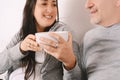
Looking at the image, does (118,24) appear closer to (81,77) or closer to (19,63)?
(81,77)

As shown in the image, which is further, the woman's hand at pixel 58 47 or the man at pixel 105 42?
the man at pixel 105 42

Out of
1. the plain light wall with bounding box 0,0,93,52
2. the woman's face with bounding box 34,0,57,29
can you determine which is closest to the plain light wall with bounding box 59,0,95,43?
the plain light wall with bounding box 0,0,93,52

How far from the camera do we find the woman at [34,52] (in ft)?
3.81

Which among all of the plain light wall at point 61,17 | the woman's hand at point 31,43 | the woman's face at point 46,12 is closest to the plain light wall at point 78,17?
the plain light wall at point 61,17

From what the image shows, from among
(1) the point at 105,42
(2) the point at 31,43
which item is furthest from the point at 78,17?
(2) the point at 31,43

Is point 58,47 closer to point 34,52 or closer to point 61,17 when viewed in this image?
point 34,52

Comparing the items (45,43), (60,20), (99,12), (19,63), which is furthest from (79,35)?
(45,43)

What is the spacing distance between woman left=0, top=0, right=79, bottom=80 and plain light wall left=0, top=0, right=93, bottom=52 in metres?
0.08

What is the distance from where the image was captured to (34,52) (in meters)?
1.25

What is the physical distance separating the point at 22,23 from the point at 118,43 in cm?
58

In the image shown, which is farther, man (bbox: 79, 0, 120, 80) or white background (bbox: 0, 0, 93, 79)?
white background (bbox: 0, 0, 93, 79)

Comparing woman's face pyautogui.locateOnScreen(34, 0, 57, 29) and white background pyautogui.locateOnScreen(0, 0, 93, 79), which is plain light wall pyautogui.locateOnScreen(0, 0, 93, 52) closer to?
white background pyautogui.locateOnScreen(0, 0, 93, 79)

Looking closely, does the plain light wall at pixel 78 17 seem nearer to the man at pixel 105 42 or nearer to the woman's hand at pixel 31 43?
the man at pixel 105 42

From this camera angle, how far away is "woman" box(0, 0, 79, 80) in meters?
1.16
